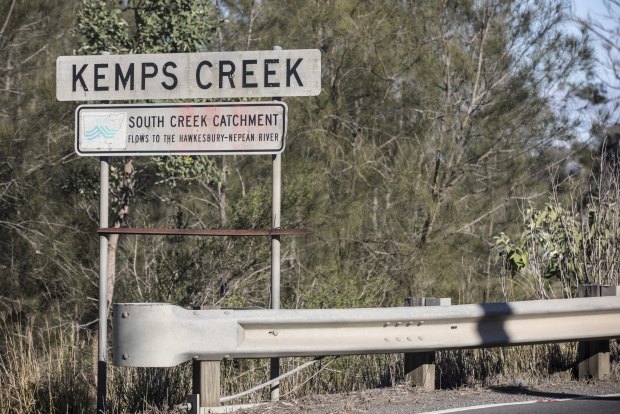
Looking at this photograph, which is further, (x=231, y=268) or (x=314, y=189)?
(x=314, y=189)

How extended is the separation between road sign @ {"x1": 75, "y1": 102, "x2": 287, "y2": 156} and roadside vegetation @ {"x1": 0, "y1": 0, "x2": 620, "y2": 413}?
425 centimetres

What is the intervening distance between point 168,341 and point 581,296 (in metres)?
3.34

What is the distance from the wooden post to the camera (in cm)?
632

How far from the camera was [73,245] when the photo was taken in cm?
1942

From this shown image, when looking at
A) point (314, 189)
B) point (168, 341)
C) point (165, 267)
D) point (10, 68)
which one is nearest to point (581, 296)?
point (168, 341)

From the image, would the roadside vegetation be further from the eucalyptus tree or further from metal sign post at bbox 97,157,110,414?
metal sign post at bbox 97,157,110,414

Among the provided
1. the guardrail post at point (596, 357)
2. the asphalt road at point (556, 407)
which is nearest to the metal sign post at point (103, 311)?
the asphalt road at point (556, 407)

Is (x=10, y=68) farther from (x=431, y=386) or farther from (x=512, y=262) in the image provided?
(x=431, y=386)

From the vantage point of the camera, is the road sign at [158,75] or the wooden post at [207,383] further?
the road sign at [158,75]

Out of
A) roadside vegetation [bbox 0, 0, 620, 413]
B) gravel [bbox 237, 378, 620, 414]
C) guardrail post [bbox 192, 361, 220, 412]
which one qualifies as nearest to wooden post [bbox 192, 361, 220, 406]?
guardrail post [bbox 192, 361, 220, 412]

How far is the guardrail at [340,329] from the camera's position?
614 cm

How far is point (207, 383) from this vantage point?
636 cm

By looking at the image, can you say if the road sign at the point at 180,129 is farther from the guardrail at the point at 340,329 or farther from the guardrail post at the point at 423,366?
the guardrail at the point at 340,329

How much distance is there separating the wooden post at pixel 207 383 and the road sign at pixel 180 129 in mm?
2086
